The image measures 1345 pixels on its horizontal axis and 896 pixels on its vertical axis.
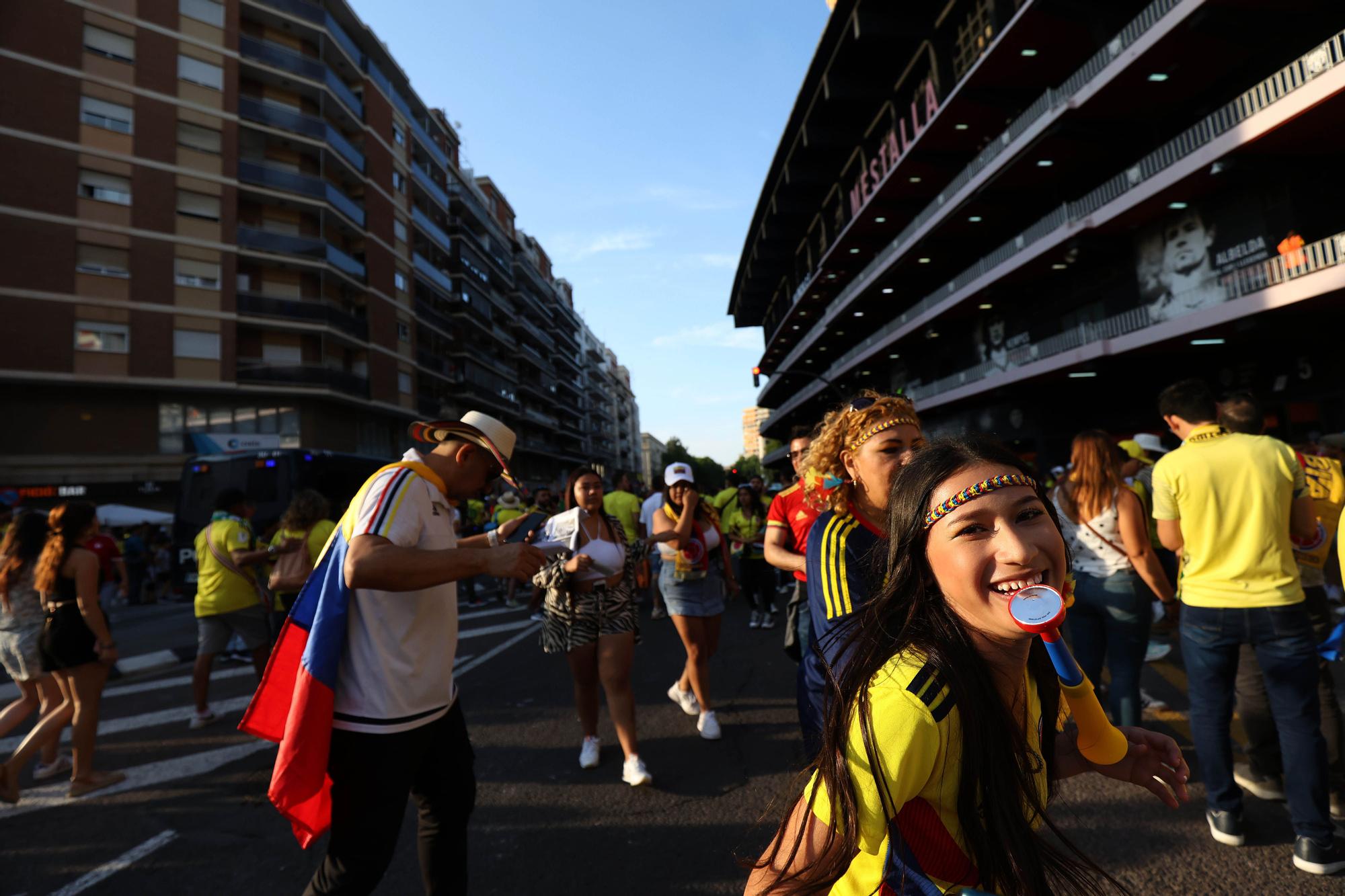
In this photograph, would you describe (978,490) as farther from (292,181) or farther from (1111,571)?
(292,181)

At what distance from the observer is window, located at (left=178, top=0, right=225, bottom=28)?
27.0m

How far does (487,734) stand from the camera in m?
4.84

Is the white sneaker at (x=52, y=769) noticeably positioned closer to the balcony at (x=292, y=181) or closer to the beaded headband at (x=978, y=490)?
the beaded headband at (x=978, y=490)

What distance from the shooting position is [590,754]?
4.16 m

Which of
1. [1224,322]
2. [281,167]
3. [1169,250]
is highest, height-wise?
[281,167]

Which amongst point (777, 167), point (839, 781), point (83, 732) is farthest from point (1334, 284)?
point (777, 167)

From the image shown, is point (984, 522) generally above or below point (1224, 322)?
below

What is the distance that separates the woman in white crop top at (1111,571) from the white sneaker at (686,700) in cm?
261

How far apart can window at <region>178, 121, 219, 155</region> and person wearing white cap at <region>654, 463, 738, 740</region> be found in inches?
1219

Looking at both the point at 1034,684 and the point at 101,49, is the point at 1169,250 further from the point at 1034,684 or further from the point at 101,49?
the point at 101,49

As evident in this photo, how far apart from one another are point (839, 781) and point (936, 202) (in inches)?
1041

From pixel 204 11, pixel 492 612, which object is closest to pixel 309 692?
pixel 492 612

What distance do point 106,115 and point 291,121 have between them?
20.9 ft

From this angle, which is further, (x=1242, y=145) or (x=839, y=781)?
(x=1242, y=145)
